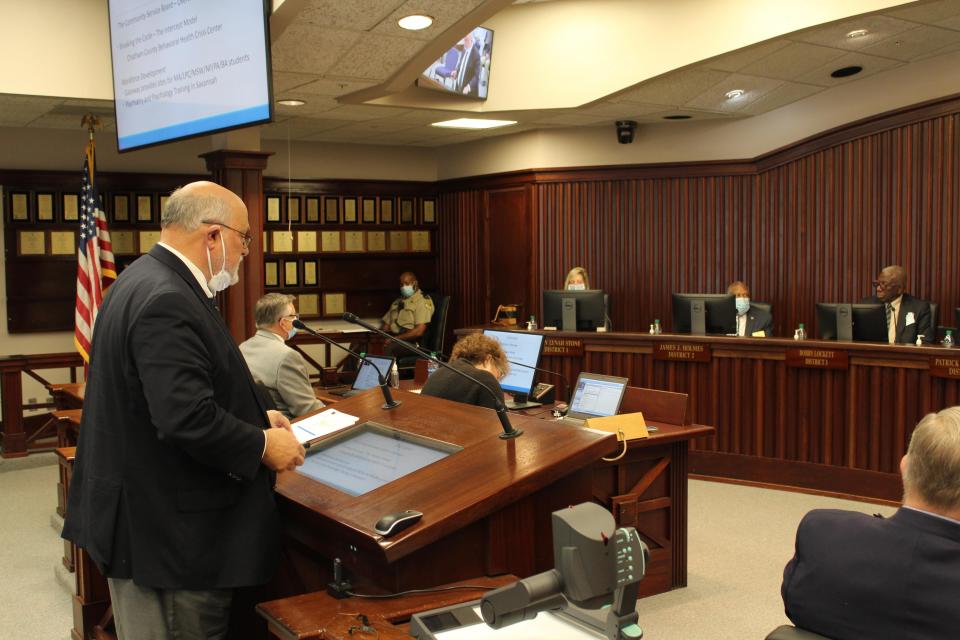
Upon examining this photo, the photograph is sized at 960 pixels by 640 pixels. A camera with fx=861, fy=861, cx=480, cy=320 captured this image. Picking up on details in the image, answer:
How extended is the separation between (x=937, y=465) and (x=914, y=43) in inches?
208

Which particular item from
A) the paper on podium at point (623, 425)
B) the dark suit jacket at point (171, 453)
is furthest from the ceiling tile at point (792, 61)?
the dark suit jacket at point (171, 453)

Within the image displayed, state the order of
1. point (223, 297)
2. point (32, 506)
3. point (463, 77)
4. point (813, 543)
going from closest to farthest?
point (813, 543), point (32, 506), point (223, 297), point (463, 77)

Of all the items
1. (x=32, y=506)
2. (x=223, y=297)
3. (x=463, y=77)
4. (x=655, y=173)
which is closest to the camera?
(x=32, y=506)

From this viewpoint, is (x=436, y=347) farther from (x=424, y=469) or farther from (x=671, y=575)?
(x=424, y=469)

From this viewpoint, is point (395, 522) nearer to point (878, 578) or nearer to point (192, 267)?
point (192, 267)

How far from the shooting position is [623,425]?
146 inches

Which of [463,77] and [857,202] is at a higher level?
[463,77]

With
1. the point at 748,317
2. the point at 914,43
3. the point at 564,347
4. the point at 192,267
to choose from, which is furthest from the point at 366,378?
the point at 914,43

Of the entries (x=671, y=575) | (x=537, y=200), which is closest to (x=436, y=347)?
(x=537, y=200)

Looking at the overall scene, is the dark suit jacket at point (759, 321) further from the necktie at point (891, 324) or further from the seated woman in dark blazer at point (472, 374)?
the seated woman in dark blazer at point (472, 374)

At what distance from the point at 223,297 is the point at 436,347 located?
10.3 feet

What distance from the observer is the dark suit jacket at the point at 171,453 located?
1.74 meters

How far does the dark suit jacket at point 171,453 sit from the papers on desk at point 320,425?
1.44 ft

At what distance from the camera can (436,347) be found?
30.1 ft
